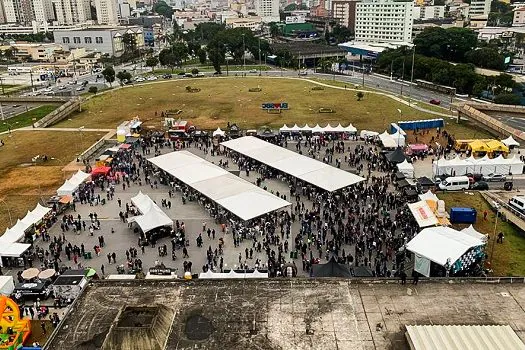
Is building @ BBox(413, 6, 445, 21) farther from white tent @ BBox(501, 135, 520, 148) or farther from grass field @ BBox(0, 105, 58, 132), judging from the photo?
grass field @ BBox(0, 105, 58, 132)

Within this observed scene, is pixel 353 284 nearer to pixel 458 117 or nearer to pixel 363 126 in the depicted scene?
pixel 363 126

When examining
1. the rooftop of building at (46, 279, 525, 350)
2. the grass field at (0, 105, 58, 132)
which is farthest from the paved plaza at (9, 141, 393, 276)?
the grass field at (0, 105, 58, 132)

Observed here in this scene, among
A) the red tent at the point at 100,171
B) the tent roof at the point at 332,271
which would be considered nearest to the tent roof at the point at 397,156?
the tent roof at the point at 332,271

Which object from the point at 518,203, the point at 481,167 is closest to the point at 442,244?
the point at 518,203

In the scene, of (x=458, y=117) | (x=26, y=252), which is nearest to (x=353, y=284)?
(x=26, y=252)

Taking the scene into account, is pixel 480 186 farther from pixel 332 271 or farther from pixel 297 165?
pixel 332 271

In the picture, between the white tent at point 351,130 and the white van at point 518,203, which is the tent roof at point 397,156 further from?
the white van at point 518,203
